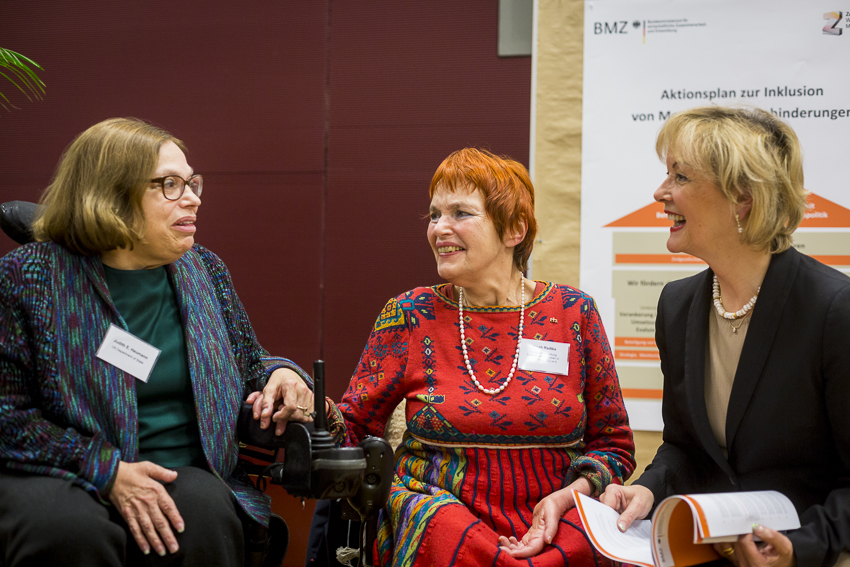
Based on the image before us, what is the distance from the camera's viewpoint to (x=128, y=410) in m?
1.56

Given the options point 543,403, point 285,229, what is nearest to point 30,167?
point 285,229

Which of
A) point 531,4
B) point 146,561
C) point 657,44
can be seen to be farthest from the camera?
point 531,4

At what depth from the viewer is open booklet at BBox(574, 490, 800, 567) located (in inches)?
48.9

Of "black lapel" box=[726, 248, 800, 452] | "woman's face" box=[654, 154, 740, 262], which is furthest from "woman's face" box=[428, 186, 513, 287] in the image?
"black lapel" box=[726, 248, 800, 452]

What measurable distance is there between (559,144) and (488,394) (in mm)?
1381

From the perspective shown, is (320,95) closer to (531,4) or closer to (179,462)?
(531,4)

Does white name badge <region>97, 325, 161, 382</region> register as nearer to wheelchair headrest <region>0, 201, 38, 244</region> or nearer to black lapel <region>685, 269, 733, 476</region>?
wheelchair headrest <region>0, 201, 38, 244</region>

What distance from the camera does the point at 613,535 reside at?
148cm

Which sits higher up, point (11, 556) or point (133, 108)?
point (133, 108)

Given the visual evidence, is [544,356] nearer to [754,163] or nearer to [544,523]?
[544,523]

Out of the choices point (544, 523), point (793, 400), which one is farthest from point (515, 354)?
point (793, 400)

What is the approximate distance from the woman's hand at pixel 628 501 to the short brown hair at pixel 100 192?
134cm

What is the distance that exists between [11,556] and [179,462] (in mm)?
408

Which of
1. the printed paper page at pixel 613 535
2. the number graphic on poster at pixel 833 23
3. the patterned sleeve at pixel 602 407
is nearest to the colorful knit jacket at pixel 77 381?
the printed paper page at pixel 613 535
